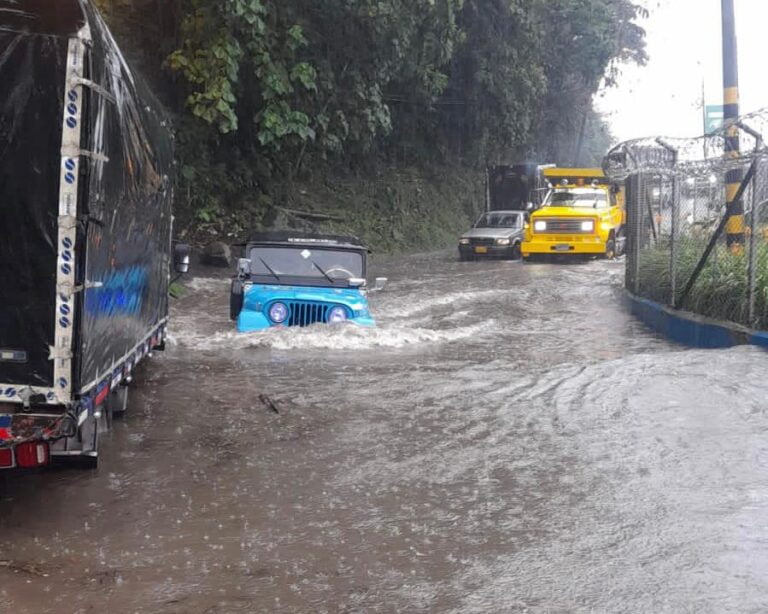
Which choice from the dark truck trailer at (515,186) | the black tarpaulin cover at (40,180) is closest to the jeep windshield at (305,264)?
the black tarpaulin cover at (40,180)

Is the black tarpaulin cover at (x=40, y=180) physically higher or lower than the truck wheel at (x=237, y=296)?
higher

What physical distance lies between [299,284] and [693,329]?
500cm

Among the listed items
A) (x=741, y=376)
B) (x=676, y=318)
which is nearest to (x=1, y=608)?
(x=741, y=376)

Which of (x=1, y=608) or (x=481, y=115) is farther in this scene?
(x=481, y=115)

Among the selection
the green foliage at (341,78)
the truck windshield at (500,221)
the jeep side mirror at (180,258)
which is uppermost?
the green foliage at (341,78)

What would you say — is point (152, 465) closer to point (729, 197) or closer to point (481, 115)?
point (729, 197)

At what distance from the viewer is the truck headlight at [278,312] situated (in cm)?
1167

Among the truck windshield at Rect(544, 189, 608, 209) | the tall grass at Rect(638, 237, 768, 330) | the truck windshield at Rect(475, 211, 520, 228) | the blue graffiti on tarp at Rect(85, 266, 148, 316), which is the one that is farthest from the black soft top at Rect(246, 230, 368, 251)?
the truck windshield at Rect(475, 211, 520, 228)

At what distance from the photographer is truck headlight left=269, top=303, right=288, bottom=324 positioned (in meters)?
11.7

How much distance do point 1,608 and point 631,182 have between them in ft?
46.1

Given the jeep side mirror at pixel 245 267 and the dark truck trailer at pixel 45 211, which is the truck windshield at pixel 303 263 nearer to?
the jeep side mirror at pixel 245 267

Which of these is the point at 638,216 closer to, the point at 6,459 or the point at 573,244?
the point at 573,244

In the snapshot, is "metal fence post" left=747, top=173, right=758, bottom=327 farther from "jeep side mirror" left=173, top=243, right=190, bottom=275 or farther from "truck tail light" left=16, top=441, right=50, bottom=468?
"truck tail light" left=16, top=441, right=50, bottom=468

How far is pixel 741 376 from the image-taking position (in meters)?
8.91
